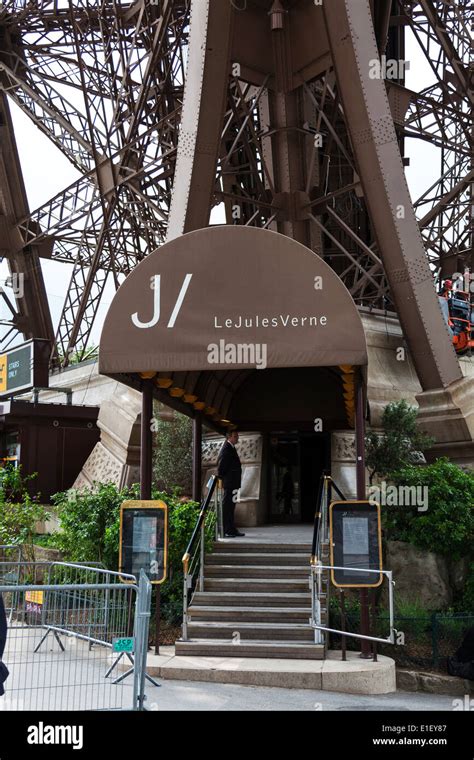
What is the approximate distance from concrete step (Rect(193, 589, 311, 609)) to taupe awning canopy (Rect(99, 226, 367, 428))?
10.6 feet

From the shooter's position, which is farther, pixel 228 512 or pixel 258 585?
pixel 228 512

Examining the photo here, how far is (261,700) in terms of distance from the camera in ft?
29.6

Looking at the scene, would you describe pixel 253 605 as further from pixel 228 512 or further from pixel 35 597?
pixel 35 597

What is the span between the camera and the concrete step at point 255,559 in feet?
42.1

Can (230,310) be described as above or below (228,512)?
above

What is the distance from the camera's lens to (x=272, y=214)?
27453 mm

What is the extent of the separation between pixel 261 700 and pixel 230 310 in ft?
15.3

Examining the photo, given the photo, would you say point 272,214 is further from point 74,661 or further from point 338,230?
point 74,661

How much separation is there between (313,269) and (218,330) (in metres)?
1.42

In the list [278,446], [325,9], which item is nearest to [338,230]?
[325,9]

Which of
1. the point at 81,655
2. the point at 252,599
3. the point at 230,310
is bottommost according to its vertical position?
the point at 81,655

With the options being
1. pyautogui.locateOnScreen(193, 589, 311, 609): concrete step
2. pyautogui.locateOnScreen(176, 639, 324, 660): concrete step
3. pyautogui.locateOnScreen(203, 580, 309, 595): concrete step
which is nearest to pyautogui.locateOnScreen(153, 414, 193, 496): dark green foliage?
pyautogui.locateOnScreen(203, 580, 309, 595): concrete step

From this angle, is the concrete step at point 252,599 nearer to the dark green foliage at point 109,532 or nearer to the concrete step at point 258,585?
the concrete step at point 258,585

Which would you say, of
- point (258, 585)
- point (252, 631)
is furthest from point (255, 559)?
point (252, 631)
